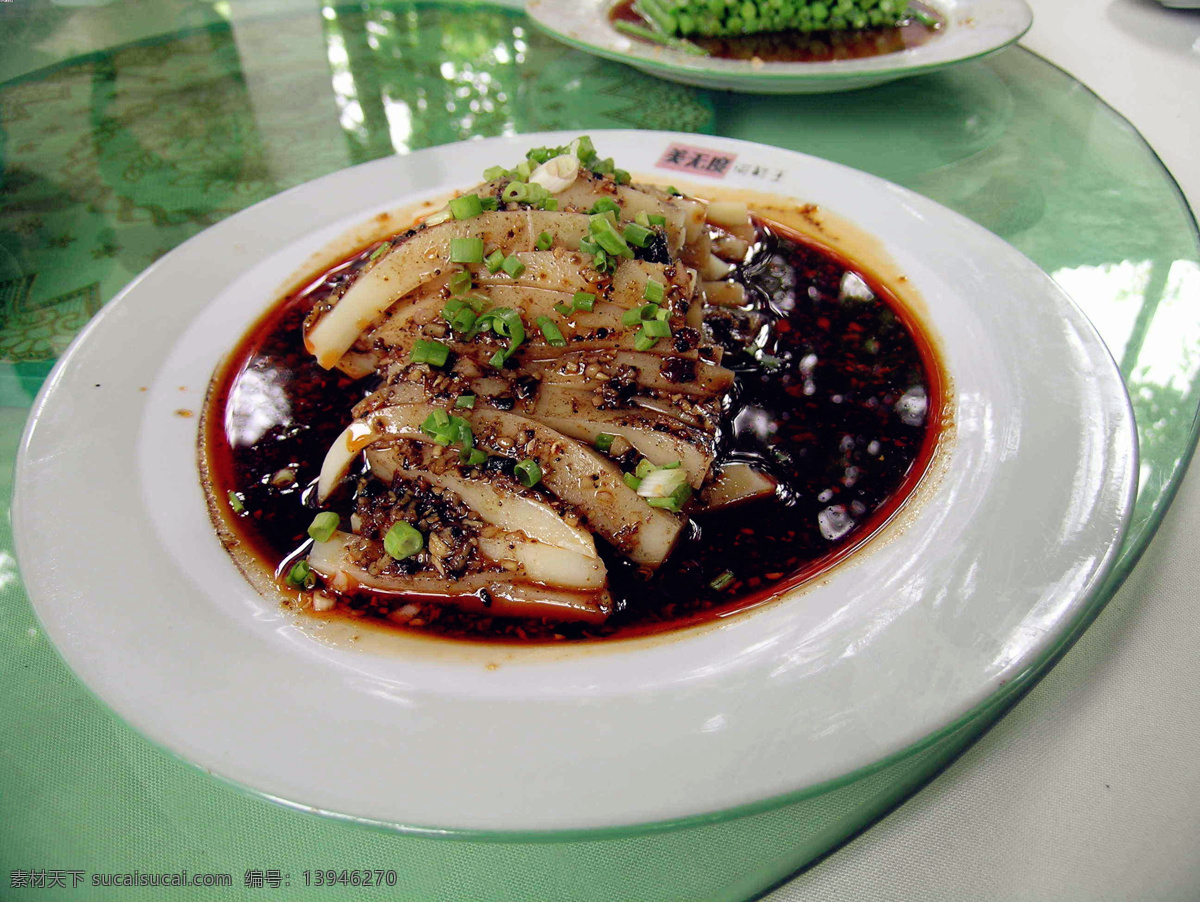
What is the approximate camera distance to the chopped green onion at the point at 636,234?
85.4 inches

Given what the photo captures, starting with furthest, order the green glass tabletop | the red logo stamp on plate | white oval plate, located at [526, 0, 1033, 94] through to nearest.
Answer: white oval plate, located at [526, 0, 1033, 94] → the red logo stamp on plate → the green glass tabletop

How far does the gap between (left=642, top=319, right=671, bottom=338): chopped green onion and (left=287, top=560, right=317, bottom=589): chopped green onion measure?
1.04 meters

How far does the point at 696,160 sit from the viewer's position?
9.98 ft

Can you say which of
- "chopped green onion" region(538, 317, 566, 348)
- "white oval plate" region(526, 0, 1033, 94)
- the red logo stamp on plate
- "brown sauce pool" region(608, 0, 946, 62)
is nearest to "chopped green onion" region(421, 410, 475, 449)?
"chopped green onion" region(538, 317, 566, 348)

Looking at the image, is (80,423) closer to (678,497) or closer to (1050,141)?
(678,497)

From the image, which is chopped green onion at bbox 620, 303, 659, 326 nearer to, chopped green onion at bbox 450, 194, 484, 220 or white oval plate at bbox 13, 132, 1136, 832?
chopped green onion at bbox 450, 194, 484, 220

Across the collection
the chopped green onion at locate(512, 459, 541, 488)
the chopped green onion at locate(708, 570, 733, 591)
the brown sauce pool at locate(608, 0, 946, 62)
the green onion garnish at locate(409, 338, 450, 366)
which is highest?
the brown sauce pool at locate(608, 0, 946, 62)

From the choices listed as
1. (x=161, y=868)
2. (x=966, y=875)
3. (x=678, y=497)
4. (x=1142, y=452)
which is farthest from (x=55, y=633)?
(x=1142, y=452)

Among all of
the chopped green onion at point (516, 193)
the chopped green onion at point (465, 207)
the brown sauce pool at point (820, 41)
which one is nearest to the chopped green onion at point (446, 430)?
the chopped green onion at point (465, 207)

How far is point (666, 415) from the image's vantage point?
2080 mm

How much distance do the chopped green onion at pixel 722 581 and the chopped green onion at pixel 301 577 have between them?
0.93 metres

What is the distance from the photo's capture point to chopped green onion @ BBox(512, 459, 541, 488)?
1.84 meters

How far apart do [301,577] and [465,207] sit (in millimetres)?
1052

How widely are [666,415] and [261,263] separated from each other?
155 cm
